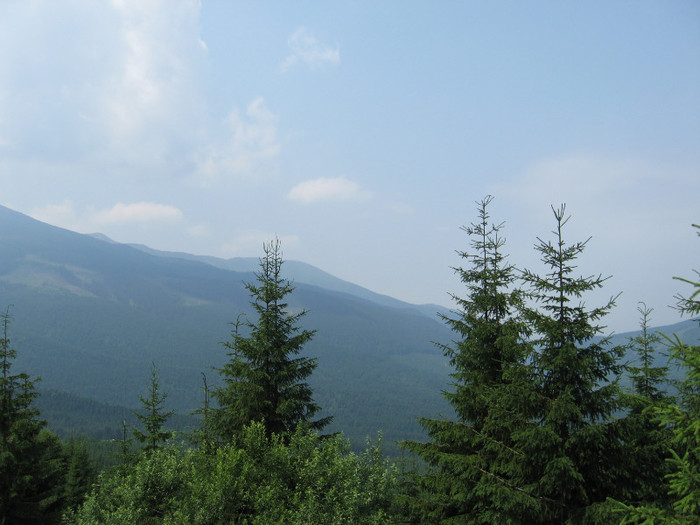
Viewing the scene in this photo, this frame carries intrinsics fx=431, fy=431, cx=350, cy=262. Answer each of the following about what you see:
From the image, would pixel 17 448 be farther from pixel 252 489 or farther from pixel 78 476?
pixel 78 476

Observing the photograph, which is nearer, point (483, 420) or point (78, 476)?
point (483, 420)

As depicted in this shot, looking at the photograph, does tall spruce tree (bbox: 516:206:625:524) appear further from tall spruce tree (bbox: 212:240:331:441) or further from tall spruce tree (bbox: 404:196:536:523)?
tall spruce tree (bbox: 212:240:331:441)

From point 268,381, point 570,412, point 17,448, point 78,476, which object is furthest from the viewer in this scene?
point 78,476

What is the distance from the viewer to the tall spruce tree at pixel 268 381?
1786cm

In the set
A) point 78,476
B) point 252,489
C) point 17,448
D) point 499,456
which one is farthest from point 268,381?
point 78,476

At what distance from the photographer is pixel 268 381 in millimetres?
18453

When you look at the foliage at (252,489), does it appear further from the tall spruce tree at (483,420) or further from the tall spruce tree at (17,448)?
the tall spruce tree at (17,448)

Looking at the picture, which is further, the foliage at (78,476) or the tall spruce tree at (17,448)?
the foliage at (78,476)

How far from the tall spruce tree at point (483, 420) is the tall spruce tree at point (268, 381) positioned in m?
5.71

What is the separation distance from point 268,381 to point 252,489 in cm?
631

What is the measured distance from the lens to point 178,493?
42.1 feet

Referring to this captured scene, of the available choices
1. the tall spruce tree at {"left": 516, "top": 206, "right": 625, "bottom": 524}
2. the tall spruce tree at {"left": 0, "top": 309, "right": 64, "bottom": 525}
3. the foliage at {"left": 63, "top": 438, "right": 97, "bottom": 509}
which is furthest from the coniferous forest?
the foliage at {"left": 63, "top": 438, "right": 97, "bottom": 509}

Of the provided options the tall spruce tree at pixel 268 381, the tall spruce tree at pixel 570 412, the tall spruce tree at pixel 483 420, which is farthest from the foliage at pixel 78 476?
the tall spruce tree at pixel 570 412

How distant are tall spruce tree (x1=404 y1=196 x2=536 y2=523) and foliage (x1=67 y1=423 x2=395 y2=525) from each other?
189 centimetres
